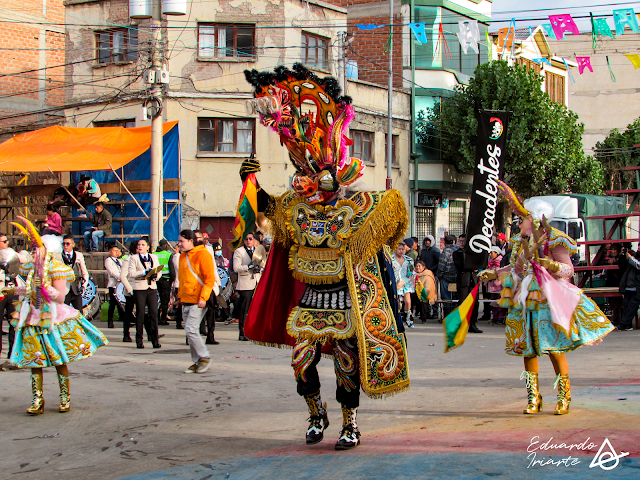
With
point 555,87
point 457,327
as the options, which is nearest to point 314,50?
point 555,87

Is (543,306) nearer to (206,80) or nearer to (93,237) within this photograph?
(93,237)

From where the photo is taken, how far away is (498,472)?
170 inches

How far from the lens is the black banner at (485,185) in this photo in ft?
44.9

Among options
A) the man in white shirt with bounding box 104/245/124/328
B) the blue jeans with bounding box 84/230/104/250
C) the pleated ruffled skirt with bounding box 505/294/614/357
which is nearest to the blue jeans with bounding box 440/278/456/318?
the man in white shirt with bounding box 104/245/124/328

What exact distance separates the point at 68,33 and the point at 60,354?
20.7m

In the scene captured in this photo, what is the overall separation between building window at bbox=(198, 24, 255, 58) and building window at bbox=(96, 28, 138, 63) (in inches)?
89.6

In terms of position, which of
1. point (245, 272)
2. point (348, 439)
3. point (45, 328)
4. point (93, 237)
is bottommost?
point (348, 439)

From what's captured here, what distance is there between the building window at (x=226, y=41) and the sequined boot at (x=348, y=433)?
67.3 feet

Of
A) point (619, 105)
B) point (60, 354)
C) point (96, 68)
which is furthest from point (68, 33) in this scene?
point (619, 105)

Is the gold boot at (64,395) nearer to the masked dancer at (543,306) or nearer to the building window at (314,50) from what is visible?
the masked dancer at (543,306)

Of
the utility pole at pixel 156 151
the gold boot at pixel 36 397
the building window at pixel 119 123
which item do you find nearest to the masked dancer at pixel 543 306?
the gold boot at pixel 36 397

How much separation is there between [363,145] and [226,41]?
686 centimetres

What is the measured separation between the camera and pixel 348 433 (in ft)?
16.8

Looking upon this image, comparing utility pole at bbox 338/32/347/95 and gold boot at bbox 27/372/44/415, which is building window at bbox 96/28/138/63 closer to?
utility pole at bbox 338/32/347/95
